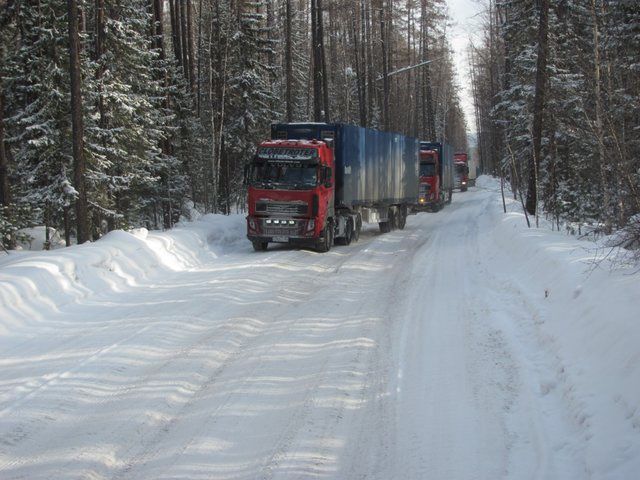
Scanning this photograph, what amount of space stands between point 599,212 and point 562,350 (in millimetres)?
15897

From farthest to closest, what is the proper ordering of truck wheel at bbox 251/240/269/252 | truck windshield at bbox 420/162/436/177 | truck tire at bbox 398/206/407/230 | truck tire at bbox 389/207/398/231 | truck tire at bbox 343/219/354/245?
truck windshield at bbox 420/162/436/177
truck tire at bbox 398/206/407/230
truck tire at bbox 389/207/398/231
truck tire at bbox 343/219/354/245
truck wheel at bbox 251/240/269/252

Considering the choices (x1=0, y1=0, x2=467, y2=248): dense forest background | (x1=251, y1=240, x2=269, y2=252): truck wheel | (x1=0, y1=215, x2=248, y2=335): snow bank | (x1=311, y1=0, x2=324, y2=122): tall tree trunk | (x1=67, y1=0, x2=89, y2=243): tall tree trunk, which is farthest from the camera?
(x1=311, y1=0, x2=324, y2=122): tall tree trunk

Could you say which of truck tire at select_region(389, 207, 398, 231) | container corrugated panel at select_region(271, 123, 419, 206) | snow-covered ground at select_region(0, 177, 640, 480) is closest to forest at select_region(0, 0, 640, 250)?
snow-covered ground at select_region(0, 177, 640, 480)

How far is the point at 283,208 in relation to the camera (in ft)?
54.6

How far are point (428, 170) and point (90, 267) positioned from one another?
25.7m

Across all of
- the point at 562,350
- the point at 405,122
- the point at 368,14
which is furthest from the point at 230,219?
the point at 405,122

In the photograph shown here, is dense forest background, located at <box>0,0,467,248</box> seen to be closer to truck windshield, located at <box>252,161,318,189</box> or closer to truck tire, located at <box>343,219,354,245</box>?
truck windshield, located at <box>252,161,318,189</box>

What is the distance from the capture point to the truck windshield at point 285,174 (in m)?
16.8

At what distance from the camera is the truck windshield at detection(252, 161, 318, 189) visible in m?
16.8

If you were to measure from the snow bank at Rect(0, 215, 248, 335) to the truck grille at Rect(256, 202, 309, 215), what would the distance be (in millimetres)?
1816

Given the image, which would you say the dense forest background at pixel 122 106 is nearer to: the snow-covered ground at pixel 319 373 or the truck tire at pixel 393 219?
the truck tire at pixel 393 219

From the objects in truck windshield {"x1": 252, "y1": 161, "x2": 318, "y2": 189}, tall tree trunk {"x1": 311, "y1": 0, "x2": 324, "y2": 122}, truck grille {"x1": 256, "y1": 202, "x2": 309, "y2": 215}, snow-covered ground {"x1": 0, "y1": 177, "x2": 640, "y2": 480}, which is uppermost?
tall tree trunk {"x1": 311, "y1": 0, "x2": 324, "y2": 122}

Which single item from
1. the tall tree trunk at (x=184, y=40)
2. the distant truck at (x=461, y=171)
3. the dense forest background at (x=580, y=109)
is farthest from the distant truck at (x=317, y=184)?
the distant truck at (x=461, y=171)

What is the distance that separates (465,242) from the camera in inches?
742
